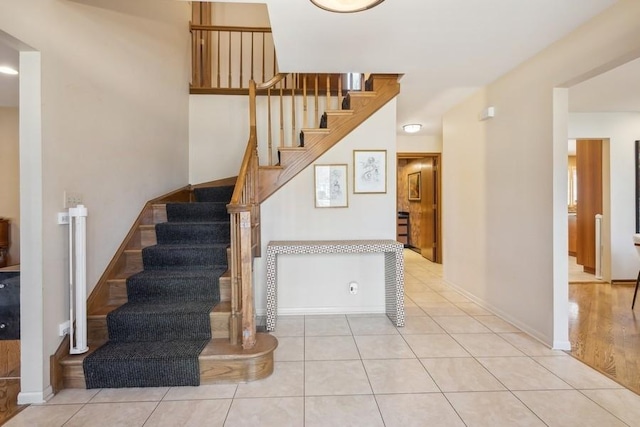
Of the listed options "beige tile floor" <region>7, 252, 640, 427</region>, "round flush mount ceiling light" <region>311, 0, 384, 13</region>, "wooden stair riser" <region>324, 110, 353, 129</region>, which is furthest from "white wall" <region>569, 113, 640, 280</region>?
"round flush mount ceiling light" <region>311, 0, 384, 13</region>

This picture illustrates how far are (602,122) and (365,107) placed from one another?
410cm

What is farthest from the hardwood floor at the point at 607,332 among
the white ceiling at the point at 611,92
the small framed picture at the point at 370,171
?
the white ceiling at the point at 611,92

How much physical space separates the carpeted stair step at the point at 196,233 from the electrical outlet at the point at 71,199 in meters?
0.97

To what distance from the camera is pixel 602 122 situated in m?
4.76

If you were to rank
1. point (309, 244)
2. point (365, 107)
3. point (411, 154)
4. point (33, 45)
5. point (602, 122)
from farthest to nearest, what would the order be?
point (411, 154) → point (602, 122) → point (365, 107) → point (309, 244) → point (33, 45)

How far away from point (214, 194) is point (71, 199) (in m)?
1.73

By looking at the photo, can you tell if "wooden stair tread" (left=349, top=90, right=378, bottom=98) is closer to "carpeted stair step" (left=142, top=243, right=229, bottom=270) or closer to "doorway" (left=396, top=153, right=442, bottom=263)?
"carpeted stair step" (left=142, top=243, right=229, bottom=270)

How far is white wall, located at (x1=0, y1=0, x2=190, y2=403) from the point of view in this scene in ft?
6.38

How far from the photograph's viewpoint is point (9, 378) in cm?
223

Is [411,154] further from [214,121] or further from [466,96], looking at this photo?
[214,121]

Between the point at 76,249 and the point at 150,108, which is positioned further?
the point at 150,108

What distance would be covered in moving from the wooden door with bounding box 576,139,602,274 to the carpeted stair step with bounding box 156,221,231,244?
601cm

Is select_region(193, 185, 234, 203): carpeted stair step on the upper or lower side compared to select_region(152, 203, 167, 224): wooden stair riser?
upper

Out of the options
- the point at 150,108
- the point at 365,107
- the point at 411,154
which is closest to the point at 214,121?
the point at 150,108
